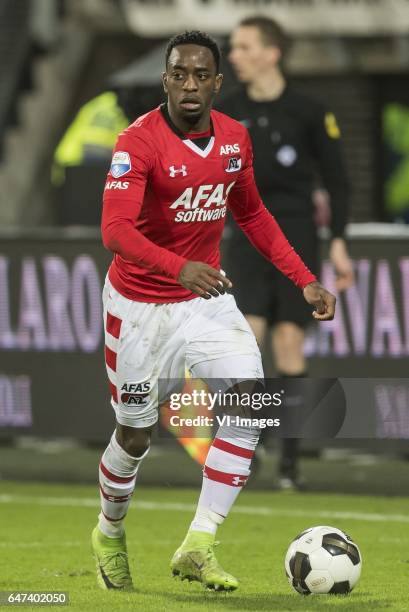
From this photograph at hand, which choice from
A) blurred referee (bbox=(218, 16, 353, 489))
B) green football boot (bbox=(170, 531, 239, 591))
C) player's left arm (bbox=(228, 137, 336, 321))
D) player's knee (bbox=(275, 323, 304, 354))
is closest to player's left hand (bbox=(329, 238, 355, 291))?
blurred referee (bbox=(218, 16, 353, 489))

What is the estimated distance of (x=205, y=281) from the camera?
6539 millimetres

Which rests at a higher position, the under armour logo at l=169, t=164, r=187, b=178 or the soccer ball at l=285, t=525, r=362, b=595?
the under armour logo at l=169, t=164, r=187, b=178

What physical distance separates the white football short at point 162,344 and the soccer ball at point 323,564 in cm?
71

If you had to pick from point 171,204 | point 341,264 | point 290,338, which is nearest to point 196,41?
point 171,204

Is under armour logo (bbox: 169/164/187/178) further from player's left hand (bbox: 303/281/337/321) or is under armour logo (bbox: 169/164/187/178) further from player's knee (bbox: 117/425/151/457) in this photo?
player's knee (bbox: 117/425/151/457)

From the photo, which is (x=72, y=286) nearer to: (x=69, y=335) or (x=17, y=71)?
(x=69, y=335)

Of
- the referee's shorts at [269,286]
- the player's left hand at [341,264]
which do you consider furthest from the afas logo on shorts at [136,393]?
the referee's shorts at [269,286]

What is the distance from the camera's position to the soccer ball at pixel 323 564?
22.7 feet

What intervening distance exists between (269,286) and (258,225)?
11.2 feet

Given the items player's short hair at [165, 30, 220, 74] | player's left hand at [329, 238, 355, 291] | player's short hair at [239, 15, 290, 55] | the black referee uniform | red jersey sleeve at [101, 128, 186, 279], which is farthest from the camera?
player's short hair at [239, 15, 290, 55]

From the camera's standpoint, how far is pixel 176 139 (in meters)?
7.05

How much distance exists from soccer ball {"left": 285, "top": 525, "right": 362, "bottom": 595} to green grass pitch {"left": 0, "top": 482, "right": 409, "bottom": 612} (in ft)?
0.16

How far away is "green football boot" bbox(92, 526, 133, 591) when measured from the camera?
7.27 meters

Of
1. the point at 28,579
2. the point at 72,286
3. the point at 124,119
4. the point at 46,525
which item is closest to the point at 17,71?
the point at 124,119
